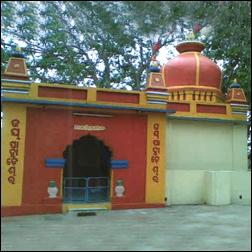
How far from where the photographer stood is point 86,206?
471 inches

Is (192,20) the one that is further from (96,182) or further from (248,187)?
(248,187)

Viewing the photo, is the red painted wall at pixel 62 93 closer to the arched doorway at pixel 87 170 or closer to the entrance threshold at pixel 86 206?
the arched doorway at pixel 87 170

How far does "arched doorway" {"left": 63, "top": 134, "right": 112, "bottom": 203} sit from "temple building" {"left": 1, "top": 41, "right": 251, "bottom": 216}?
27mm

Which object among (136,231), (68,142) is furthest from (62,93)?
(136,231)

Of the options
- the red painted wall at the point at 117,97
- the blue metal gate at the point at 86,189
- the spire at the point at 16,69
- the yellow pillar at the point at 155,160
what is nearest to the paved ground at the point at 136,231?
the yellow pillar at the point at 155,160

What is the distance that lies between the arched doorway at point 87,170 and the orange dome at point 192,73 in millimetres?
3720

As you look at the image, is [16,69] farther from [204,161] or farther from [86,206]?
[204,161]

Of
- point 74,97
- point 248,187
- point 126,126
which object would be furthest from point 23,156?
point 248,187

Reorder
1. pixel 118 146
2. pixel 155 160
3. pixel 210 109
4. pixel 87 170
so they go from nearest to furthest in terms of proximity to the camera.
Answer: pixel 118 146 < pixel 155 160 < pixel 87 170 < pixel 210 109

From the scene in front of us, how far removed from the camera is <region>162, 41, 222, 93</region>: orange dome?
15258mm

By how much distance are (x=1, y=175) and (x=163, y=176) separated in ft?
14.4

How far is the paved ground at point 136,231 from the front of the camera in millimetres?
7285

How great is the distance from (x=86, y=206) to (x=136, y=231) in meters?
3.32

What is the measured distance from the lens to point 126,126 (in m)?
12.5
